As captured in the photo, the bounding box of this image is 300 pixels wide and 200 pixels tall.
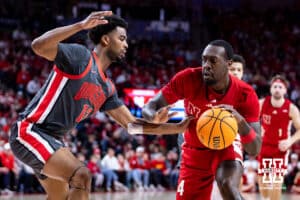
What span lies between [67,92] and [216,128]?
4.50 feet

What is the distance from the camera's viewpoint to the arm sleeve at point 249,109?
18.1ft

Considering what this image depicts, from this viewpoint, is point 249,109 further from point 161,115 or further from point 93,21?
point 93,21

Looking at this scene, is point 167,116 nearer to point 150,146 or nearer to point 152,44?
point 150,146

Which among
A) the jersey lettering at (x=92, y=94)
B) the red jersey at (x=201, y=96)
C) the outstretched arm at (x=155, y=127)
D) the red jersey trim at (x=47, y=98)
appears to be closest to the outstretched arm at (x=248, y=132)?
the red jersey at (x=201, y=96)

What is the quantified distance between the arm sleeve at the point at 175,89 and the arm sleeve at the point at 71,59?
792 millimetres

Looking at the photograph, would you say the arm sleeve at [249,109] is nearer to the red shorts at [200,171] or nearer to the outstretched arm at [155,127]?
the red shorts at [200,171]

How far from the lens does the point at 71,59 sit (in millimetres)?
5406

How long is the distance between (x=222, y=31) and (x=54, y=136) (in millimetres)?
23537

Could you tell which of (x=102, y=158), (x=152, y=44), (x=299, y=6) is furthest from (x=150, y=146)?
(x=299, y=6)

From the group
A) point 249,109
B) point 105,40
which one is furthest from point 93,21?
point 249,109

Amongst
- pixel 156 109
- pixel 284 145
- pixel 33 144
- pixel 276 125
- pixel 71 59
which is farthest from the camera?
pixel 276 125

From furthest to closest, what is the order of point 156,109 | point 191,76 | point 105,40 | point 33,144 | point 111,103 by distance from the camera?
1. point 111,103
2. point 105,40
3. point 156,109
4. point 191,76
5. point 33,144

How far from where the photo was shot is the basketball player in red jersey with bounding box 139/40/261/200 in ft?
17.7

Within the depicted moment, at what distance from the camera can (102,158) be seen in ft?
55.1
